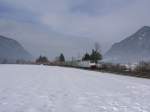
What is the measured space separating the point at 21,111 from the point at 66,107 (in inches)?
51.6

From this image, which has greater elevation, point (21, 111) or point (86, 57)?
point (86, 57)

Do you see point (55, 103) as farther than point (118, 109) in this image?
Yes

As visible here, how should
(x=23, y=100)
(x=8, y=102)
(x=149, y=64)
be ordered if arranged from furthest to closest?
(x=149, y=64) → (x=23, y=100) → (x=8, y=102)

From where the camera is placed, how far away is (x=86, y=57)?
9619 centimetres

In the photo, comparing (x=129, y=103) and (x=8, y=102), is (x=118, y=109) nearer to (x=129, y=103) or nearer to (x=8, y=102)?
(x=129, y=103)

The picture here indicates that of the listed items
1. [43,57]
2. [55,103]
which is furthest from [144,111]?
[43,57]

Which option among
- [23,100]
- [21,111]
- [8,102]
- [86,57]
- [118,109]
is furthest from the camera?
[86,57]

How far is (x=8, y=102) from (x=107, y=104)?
302 cm

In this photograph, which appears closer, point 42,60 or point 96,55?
point 96,55

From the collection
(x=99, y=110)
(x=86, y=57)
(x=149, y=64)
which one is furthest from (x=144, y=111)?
(x=86, y=57)

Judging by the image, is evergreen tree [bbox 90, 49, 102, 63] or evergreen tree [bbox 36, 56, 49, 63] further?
evergreen tree [bbox 36, 56, 49, 63]

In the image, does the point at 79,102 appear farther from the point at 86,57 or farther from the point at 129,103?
the point at 86,57

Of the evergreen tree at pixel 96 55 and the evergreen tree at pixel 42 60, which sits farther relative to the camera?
the evergreen tree at pixel 42 60

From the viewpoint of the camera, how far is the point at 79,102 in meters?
7.61
